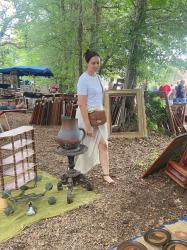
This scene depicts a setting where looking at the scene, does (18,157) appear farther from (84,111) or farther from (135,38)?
(135,38)

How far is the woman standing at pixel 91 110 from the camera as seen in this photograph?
401 centimetres

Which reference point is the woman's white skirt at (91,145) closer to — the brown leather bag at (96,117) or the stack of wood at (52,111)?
the brown leather bag at (96,117)

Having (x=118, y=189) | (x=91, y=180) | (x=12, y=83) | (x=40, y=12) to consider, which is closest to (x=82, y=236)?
(x=118, y=189)

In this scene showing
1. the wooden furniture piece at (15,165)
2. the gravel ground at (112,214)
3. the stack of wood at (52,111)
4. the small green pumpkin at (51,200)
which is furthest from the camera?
the stack of wood at (52,111)

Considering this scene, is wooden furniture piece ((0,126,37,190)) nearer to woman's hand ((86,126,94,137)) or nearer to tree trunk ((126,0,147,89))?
woman's hand ((86,126,94,137))

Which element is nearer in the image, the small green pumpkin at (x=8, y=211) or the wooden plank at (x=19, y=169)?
the small green pumpkin at (x=8, y=211)

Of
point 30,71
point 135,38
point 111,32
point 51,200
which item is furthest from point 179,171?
point 30,71

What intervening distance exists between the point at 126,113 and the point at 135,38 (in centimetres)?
185

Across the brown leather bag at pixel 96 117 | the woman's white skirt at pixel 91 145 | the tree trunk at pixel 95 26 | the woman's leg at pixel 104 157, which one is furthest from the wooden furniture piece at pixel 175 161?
the tree trunk at pixel 95 26

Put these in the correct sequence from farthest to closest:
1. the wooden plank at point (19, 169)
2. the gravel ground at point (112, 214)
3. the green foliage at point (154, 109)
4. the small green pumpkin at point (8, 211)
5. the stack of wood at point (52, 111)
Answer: the stack of wood at point (52, 111) → the green foliage at point (154, 109) → the wooden plank at point (19, 169) → the small green pumpkin at point (8, 211) → the gravel ground at point (112, 214)

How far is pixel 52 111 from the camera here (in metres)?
9.80

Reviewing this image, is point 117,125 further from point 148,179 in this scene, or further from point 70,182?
point 70,182

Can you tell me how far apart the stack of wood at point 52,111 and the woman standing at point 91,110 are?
212 inches

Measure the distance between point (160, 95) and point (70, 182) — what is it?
Result: 5.38 m
